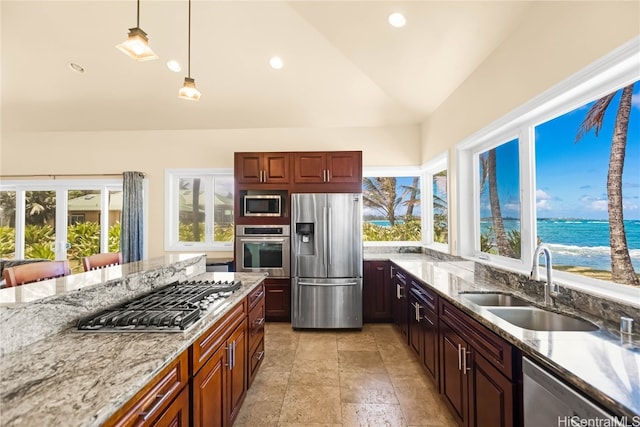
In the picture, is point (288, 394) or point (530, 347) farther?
point (288, 394)

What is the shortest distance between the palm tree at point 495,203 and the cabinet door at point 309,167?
1.82 m

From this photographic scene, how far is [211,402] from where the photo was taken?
4.73ft

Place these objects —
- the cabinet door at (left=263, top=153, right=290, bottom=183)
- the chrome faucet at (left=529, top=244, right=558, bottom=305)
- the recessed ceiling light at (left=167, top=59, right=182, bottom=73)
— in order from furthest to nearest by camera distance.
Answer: the cabinet door at (left=263, top=153, right=290, bottom=183), the recessed ceiling light at (left=167, top=59, right=182, bottom=73), the chrome faucet at (left=529, top=244, right=558, bottom=305)

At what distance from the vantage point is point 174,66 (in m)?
3.33

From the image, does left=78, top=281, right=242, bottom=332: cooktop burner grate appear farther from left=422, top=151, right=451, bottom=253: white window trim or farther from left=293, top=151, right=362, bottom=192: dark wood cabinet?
left=422, top=151, right=451, bottom=253: white window trim

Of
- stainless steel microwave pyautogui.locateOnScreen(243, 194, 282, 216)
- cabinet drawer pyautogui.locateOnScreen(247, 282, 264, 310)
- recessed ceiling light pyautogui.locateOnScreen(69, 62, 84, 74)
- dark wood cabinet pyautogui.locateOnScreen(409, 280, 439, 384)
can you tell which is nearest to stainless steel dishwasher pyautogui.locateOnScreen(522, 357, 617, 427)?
dark wood cabinet pyautogui.locateOnScreen(409, 280, 439, 384)

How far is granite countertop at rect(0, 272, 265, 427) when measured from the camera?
722 millimetres

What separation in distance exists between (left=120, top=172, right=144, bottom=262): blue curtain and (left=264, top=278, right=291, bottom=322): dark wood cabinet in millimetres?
2056

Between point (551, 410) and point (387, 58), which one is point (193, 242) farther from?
point (551, 410)

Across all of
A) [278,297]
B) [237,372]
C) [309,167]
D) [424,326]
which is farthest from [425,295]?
[309,167]

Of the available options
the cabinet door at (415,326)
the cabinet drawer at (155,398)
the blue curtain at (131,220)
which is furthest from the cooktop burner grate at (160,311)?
the blue curtain at (131,220)

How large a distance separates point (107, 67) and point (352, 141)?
A: 10.5 ft

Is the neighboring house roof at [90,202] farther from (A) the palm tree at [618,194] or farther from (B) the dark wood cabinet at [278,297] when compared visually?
(A) the palm tree at [618,194]

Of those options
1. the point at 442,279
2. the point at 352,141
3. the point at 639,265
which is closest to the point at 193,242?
the point at 352,141
